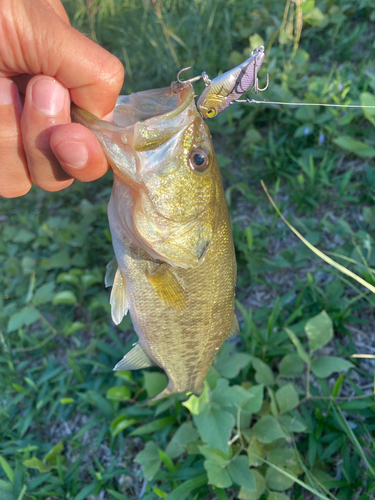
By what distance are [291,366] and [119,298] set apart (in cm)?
124

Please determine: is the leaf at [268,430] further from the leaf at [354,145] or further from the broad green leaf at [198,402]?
the leaf at [354,145]

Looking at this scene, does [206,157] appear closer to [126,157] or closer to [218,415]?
[126,157]

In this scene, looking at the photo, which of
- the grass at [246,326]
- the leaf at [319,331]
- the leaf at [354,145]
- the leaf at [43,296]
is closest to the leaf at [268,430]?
the grass at [246,326]

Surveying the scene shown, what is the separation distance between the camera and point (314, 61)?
4.25 metres

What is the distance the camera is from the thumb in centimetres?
123

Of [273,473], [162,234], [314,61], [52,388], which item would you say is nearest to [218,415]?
[273,473]

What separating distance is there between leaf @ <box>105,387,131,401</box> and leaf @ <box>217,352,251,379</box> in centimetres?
71

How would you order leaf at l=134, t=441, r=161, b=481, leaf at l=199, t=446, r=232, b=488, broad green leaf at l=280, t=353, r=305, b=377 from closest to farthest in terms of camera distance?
leaf at l=199, t=446, r=232, b=488, leaf at l=134, t=441, r=161, b=481, broad green leaf at l=280, t=353, r=305, b=377

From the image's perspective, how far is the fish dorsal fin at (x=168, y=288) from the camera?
1.55 meters

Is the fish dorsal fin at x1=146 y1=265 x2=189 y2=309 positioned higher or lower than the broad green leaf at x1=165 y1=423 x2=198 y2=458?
higher

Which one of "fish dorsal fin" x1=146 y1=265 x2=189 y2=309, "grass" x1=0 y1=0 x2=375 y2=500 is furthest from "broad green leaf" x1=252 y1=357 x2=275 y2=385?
"fish dorsal fin" x1=146 y1=265 x2=189 y2=309

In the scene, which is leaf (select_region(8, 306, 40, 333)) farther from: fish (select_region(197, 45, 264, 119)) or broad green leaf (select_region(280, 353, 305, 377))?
fish (select_region(197, 45, 264, 119))

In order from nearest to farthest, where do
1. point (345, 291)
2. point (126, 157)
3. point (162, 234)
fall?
point (126, 157) < point (162, 234) < point (345, 291)

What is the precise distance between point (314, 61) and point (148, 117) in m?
3.93
